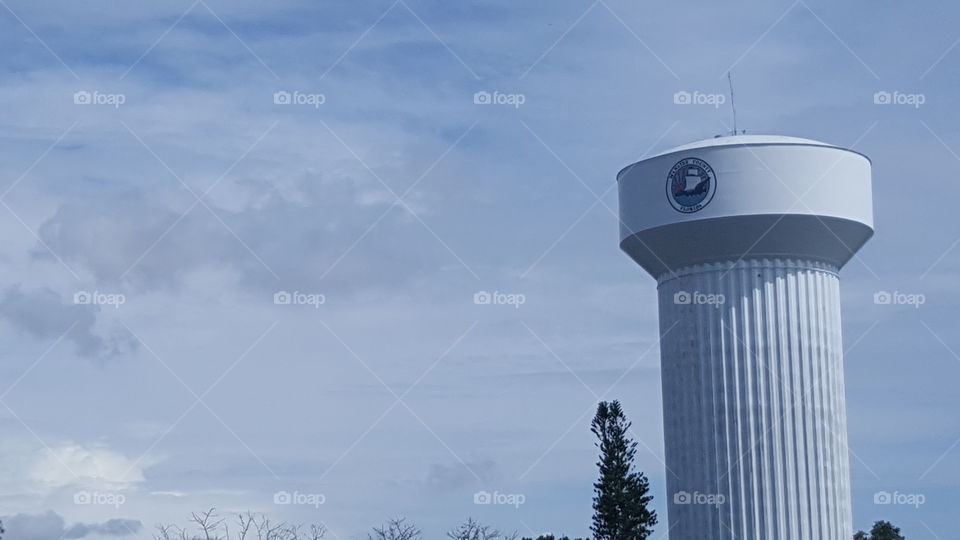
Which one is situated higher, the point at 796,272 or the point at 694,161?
the point at 694,161

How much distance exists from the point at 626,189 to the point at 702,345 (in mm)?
5147

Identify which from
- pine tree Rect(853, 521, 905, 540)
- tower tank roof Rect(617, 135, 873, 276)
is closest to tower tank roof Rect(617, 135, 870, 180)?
tower tank roof Rect(617, 135, 873, 276)

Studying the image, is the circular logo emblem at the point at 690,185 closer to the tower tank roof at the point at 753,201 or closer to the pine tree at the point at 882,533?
the tower tank roof at the point at 753,201

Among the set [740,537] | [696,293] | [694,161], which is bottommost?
[740,537]

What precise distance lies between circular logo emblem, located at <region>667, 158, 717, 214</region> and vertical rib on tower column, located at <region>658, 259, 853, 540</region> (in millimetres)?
2110

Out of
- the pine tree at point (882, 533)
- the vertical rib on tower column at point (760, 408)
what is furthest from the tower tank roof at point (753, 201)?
the pine tree at point (882, 533)

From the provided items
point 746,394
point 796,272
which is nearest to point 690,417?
point 746,394

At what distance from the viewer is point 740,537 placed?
41344mm

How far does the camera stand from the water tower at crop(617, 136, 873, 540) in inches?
1626

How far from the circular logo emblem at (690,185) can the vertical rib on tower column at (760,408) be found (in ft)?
6.92

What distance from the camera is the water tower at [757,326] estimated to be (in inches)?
1626

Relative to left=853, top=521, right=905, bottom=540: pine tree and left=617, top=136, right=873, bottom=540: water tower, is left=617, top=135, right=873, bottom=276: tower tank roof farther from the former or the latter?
left=853, top=521, right=905, bottom=540: pine tree

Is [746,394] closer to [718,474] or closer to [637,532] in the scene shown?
[718,474]

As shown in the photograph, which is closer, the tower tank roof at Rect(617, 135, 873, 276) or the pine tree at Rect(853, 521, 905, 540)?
the tower tank roof at Rect(617, 135, 873, 276)
